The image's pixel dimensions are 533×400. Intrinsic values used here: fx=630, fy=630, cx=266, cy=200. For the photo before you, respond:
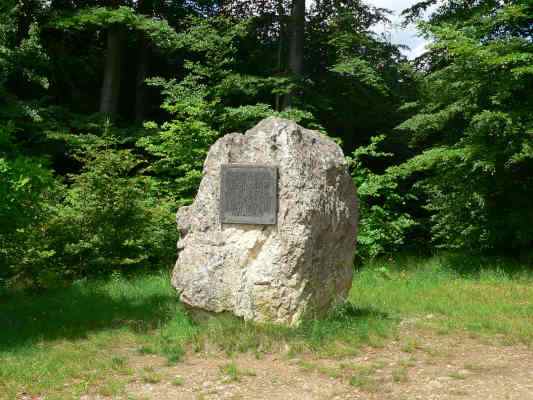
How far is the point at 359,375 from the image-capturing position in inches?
226

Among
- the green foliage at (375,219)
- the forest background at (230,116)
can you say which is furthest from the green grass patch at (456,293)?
the forest background at (230,116)

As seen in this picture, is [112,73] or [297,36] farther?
[112,73]

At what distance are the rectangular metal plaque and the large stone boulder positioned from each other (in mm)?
83

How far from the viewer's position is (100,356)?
6.46 m

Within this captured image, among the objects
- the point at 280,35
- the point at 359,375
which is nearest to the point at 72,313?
the point at 359,375

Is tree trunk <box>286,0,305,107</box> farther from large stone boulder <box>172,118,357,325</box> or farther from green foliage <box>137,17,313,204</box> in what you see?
large stone boulder <box>172,118,357,325</box>

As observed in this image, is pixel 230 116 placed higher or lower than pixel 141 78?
lower

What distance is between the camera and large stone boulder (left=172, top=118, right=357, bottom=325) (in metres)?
6.88

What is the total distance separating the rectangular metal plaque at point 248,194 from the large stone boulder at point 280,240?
3.3 inches

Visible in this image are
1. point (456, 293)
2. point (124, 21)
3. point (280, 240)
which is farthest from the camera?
point (124, 21)

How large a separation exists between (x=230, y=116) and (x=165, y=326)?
24.5 ft

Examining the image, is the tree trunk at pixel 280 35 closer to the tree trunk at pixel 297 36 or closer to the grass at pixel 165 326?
the tree trunk at pixel 297 36

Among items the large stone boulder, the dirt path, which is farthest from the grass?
the large stone boulder

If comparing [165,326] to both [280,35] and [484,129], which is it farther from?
[280,35]
